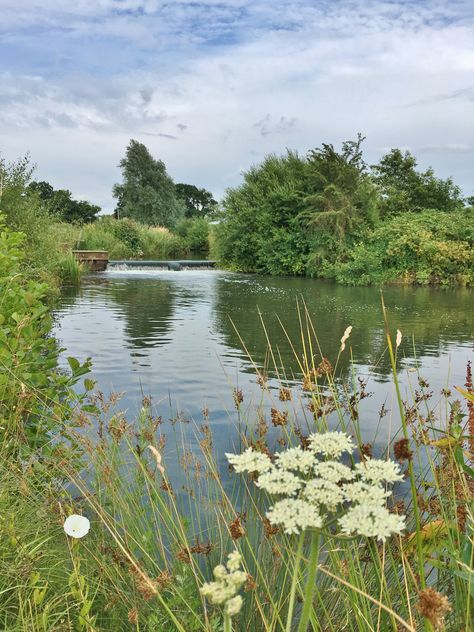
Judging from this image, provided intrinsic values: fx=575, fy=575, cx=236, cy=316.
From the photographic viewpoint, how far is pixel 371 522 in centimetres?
91

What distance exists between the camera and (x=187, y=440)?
4812 mm

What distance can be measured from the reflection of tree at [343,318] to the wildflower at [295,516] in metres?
4.26

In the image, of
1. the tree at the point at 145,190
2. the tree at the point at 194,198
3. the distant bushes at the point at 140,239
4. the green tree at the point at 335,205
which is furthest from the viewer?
the tree at the point at 194,198

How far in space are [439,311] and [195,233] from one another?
3120 cm

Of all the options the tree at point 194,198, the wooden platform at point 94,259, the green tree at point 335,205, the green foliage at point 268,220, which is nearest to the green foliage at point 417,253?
the green tree at point 335,205

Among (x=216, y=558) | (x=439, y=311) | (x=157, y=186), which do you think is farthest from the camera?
(x=157, y=186)

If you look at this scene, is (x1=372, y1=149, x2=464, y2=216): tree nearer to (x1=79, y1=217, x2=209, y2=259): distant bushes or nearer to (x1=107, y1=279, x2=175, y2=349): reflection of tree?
(x1=79, y1=217, x2=209, y2=259): distant bushes

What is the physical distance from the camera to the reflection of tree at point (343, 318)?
30.5 ft

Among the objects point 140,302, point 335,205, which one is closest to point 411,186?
point 335,205

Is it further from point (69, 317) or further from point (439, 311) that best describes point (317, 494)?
point (439, 311)

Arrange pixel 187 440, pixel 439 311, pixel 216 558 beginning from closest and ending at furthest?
1. pixel 216 558
2. pixel 187 440
3. pixel 439 311

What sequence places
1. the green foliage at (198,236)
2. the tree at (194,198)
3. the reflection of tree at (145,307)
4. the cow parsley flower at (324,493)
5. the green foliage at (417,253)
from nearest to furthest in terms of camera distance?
the cow parsley flower at (324,493) → the reflection of tree at (145,307) → the green foliage at (417,253) → the green foliage at (198,236) → the tree at (194,198)

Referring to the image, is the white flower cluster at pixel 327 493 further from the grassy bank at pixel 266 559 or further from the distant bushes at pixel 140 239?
the distant bushes at pixel 140 239

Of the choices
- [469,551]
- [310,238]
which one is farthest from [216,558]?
[310,238]
